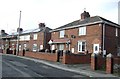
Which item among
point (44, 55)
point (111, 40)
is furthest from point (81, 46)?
point (44, 55)

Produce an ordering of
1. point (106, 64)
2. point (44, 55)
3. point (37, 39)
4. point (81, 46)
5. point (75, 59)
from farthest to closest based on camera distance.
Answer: point (37, 39), point (81, 46), point (44, 55), point (75, 59), point (106, 64)

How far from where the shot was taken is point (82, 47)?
121 feet

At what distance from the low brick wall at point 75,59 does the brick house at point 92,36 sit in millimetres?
3436

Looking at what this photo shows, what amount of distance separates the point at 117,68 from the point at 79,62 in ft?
23.9

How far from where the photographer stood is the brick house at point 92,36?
33072 mm

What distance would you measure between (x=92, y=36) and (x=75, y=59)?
7.96m

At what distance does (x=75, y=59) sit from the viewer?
28125mm

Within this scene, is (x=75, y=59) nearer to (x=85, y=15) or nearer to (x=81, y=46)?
(x=81, y=46)

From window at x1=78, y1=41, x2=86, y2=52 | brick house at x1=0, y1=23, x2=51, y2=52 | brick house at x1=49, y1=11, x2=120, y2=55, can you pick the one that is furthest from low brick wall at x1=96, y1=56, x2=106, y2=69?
brick house at x1=0, y1=23, x2=51, y2=52

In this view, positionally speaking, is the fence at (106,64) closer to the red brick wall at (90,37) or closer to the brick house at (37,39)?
the red brick wall at (90,37)

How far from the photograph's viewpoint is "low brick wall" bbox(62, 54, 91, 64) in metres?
27.3

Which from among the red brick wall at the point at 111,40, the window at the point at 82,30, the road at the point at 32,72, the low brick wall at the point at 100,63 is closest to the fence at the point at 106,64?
the low brick wall at the point at 100,63

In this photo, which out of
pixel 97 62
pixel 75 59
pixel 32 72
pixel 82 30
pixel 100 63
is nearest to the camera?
pixel 32 72

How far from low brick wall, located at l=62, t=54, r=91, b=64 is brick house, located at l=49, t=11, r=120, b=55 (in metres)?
3.44
